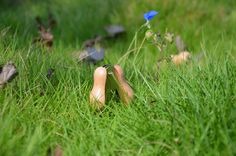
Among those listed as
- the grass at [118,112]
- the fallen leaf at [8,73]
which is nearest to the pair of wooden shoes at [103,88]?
the grass at [118,112]

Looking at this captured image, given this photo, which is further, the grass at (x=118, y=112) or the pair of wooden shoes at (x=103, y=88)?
the pair of wooden shoes at (x=103, y=88)

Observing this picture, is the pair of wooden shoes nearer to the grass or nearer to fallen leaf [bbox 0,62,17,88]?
the grass

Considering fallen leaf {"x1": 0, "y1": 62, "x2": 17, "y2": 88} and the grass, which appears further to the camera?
fallen leaf {"x1": 0, "y1": 62, "x2": 17, "y2": 88}

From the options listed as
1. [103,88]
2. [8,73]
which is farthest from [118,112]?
[8,73]

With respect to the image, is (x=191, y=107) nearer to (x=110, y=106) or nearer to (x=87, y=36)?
(x=110, y=106)

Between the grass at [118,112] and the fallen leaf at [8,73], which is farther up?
the fallen leaf at [8,73]

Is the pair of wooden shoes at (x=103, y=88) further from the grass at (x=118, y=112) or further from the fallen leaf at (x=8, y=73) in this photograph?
the fallen leaf at (x=8, y=73)

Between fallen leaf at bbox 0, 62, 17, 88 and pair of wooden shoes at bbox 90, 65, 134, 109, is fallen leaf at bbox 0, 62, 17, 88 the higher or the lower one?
the higher one

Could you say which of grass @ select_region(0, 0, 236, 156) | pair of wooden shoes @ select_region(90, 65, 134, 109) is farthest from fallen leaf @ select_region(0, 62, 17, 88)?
pair of wooden shoes @ select_region(90, 65, 134, 109)
